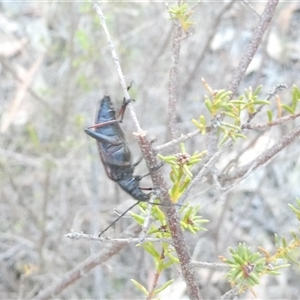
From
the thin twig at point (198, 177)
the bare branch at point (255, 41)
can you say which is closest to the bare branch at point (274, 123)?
the thin twig at point (198, 177)

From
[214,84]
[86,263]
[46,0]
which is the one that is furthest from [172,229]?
[46,0]

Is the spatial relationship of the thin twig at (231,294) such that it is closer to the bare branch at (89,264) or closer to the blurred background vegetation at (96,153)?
the bare branch at (89,264)

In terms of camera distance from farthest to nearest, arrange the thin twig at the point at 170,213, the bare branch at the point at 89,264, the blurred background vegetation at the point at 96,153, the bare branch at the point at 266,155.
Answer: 1. the blurred background vegetation at the point at 96,153
2. the bare branch at the point at 89,264
3. the bare branch at the point at 266,155
4. the thin twig at the point at 170,213

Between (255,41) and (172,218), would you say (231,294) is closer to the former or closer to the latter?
(172,218)

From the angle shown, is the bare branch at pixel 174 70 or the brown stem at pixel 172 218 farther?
the bare branch at pixel 174 70

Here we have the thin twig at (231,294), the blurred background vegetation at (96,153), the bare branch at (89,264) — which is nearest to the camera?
the thin twig at (231,294)
